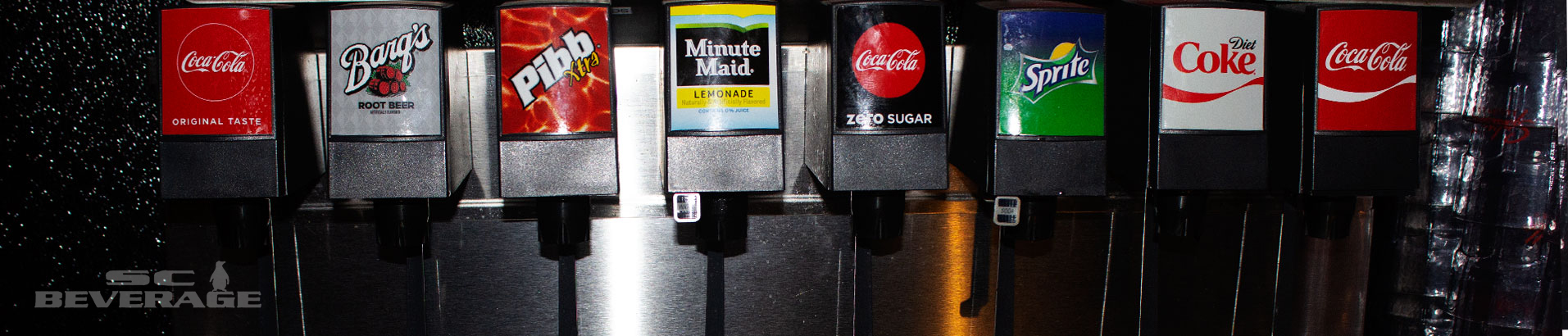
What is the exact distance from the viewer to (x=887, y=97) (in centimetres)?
98

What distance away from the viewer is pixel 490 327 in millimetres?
1265

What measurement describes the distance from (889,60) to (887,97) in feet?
0.14

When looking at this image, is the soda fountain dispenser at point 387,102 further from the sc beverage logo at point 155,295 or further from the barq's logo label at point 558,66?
the sc beverage logo at point 155,295

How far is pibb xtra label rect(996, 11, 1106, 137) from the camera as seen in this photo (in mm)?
1004

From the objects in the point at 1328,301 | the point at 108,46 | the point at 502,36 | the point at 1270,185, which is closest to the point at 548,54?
the point at 502,36

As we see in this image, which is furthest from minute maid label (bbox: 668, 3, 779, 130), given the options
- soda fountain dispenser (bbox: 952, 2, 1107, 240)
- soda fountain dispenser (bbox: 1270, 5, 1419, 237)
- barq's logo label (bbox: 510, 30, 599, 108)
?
soda fountain dispenser (bbox: 1270, 5, 1419, 237)

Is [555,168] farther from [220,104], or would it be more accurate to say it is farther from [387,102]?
[220,104]

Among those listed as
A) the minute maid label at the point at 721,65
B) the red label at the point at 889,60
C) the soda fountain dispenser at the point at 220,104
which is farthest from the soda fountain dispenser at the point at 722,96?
the soda fountain dispenser at the point at 220,104

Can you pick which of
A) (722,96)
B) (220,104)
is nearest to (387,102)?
(220,104)

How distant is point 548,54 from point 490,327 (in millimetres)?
Result: 496

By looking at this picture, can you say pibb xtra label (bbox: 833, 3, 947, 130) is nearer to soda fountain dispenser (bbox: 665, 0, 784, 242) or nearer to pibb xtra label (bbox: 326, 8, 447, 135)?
soda fountain dispenser (bbox: 665, 0, 784, 242)

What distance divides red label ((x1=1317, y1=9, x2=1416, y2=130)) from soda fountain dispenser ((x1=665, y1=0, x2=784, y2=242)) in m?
0.68

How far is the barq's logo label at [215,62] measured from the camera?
97cm

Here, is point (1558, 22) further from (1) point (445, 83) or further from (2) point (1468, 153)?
(1) point (445, 83)
